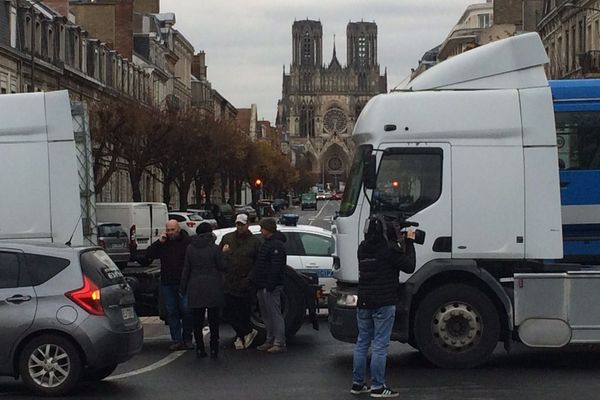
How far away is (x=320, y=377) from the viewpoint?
1348 centimetres

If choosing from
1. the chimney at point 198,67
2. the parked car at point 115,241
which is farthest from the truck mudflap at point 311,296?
the chimney at point 198,67

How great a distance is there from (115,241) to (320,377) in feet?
A: 71.1

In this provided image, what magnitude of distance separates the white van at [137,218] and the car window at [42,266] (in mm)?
24607

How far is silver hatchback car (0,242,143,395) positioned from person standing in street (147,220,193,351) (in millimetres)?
3636

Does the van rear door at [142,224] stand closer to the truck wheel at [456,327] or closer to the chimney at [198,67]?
the truck wheel at [456,327]

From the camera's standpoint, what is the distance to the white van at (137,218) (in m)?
37.9

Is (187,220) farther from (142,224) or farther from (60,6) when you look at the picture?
(60,6)

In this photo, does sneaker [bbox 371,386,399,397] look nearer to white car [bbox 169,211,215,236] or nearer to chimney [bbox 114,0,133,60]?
white car [bbox 169,211,215,236]

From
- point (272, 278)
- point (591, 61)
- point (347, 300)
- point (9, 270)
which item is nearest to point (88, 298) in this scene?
point (9, 270)

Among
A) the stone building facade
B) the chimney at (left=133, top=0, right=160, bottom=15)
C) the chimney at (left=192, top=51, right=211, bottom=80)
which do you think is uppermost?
the chimney at (left=133, top=0, right=160, bottom=15)

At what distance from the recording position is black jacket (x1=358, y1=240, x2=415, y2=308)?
11.7 m

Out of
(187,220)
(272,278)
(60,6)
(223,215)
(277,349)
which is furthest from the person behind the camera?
(223,215)

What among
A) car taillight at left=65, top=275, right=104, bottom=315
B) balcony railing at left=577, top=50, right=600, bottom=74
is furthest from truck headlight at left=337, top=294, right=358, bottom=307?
balcony railing at left=577, top=50, right=600, bottom=74

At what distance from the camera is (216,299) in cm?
1523
